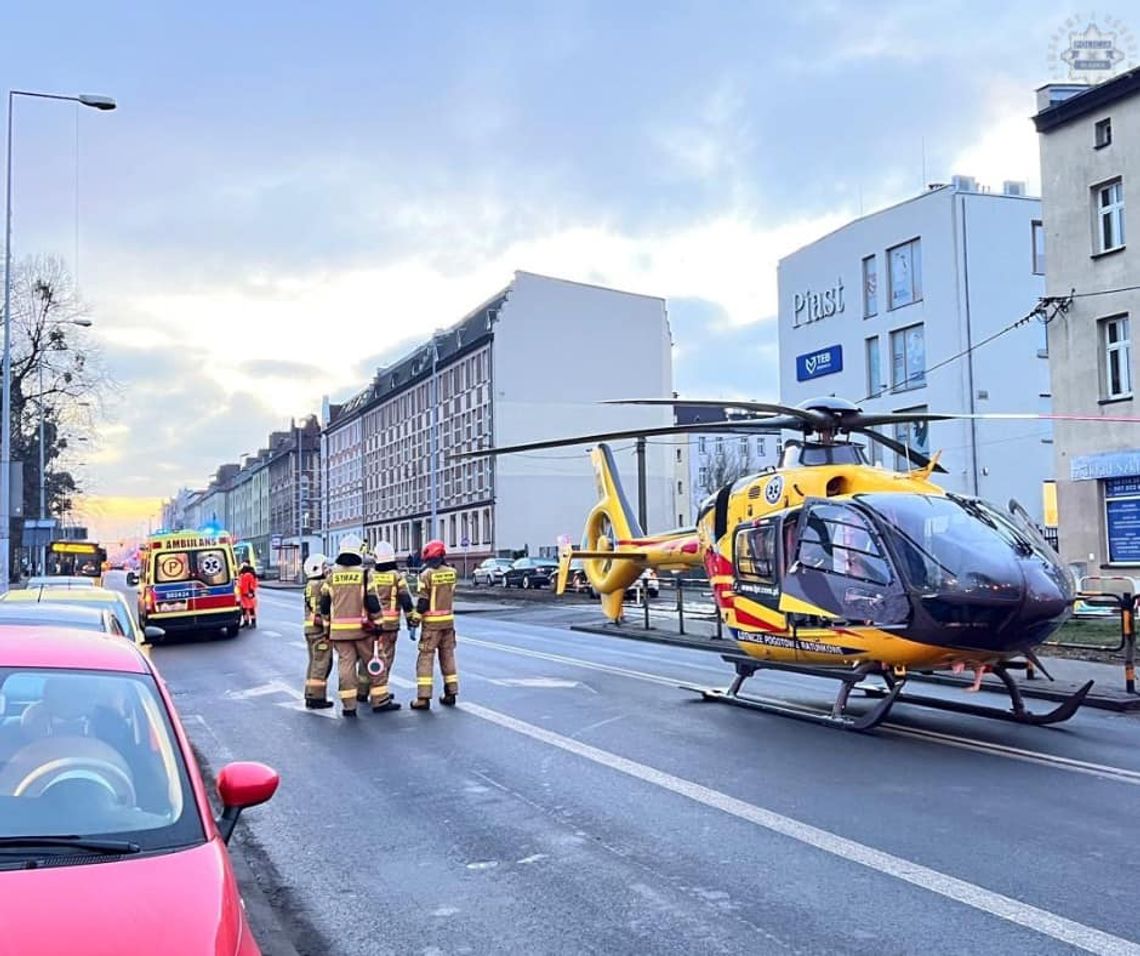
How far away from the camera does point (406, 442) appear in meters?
80.2

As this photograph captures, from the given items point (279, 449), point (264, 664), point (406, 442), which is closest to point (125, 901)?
point (264, 664)

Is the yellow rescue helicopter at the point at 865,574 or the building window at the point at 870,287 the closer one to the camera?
the yellow rescue helicopter at the point at 865,574

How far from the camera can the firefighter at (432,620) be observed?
12531 mm

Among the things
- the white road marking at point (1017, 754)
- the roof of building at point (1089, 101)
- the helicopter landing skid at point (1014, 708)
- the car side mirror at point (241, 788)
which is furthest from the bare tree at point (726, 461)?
the car side mirror at point (241, 788)

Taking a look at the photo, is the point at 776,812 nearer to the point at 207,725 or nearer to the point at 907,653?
the point at 907,653

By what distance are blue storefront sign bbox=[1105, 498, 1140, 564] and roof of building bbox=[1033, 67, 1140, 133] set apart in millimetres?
8681

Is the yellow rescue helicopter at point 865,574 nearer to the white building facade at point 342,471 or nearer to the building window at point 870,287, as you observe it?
the building window at point 870,287

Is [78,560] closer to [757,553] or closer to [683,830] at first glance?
[757,553]

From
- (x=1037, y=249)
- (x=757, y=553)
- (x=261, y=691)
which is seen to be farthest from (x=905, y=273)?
(x=261, y=691)

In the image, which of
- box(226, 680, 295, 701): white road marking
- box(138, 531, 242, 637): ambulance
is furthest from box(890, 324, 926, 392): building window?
box(226, 680, 295, 701): white road marking

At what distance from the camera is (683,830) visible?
7188mm

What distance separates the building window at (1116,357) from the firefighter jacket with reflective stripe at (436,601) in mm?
18133

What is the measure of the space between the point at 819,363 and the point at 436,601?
33930 millimetres

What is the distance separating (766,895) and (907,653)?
488cm
